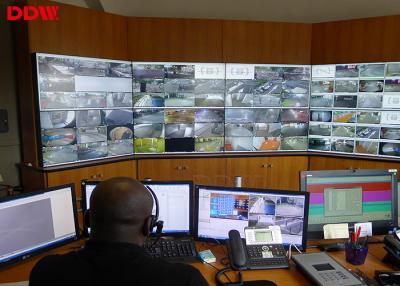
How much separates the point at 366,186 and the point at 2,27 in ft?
11.5

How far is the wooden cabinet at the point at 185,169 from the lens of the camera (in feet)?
12.2

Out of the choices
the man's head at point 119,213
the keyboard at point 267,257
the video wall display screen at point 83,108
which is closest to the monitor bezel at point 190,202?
the keyboard at point 267,257

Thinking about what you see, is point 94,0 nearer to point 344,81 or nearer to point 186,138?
point 186,138

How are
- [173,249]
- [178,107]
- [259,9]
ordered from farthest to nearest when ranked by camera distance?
[259,9]
[178,107]
[173,249]

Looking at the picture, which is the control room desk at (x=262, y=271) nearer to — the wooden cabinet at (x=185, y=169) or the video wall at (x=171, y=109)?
the video wall at (x=171, y=109)

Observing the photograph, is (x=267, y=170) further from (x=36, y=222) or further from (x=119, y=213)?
(x=119, y=213)

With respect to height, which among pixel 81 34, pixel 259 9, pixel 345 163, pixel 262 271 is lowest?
pixel 262 271

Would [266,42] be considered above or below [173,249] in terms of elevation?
above

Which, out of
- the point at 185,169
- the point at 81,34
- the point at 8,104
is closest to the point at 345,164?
the point at 185,169

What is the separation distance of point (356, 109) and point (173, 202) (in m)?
2.82

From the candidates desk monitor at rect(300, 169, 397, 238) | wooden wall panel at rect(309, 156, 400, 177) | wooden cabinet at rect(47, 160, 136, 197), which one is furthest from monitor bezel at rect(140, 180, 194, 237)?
wooden wall panel at rect(309, 156, 400, 177)

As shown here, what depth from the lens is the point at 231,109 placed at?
12.6 ft

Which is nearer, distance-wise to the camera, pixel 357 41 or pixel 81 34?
pixel 81 34

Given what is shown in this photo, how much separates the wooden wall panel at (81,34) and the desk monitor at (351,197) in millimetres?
2468
